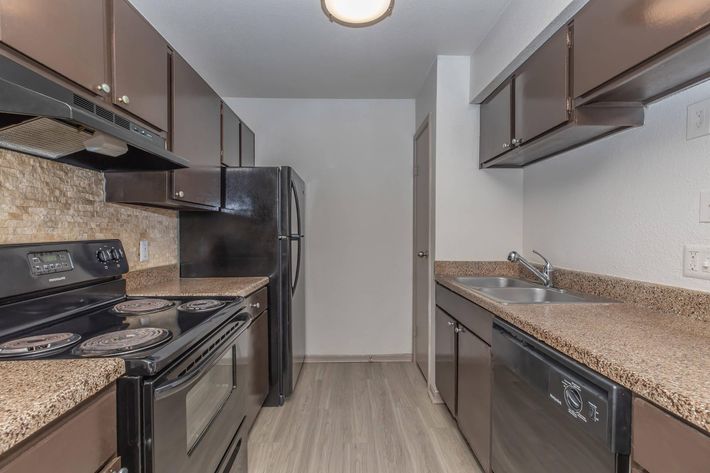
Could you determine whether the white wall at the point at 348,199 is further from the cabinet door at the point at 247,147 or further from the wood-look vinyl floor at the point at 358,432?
the wood-look vinyl floor at the point at 358,432

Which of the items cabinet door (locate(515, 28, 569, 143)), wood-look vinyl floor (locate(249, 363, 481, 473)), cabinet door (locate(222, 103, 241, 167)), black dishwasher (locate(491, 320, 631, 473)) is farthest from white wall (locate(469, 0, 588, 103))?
wood-look vinyl floor (locate(249, 363, 481, 473))

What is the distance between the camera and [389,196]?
3.15 metres

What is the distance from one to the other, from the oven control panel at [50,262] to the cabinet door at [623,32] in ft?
6.89

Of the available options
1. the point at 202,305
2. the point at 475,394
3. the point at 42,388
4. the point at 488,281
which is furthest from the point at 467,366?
the point at 42,388

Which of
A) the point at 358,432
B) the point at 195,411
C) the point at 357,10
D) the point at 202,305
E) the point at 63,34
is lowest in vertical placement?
the point at 358,432

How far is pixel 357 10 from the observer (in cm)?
134

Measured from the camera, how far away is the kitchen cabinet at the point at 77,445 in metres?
0.57

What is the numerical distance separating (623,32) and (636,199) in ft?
2.20

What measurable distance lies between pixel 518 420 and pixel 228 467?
113 centimetres

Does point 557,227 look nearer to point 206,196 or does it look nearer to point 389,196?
point 389,196

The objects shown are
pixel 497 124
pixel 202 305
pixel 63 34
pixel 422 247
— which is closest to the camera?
pixel 63 34

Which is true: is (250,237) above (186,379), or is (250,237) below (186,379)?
above

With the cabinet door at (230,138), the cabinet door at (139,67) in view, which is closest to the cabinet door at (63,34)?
the cabinet door at (139,67)

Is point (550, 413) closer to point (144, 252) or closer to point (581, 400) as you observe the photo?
point (581, 400)
